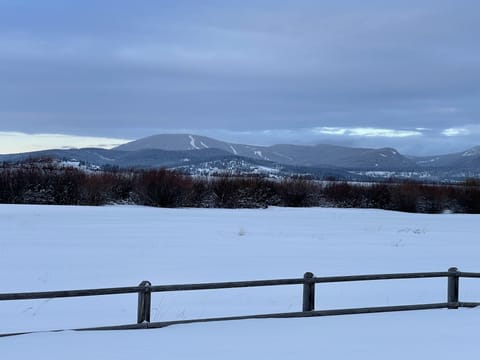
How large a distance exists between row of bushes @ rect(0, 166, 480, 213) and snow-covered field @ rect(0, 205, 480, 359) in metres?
14.6

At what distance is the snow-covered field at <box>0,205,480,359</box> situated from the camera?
7.55 metres

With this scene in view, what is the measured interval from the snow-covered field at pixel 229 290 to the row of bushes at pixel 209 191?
14646 mm

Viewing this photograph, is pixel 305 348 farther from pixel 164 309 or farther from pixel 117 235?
pixel 117 235

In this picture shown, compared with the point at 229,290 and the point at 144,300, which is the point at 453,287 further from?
the point at 144,300

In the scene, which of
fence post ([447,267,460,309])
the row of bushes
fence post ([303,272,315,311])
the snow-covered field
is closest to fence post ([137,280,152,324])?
the snow-covered field

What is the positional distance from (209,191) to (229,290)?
35.8 metres

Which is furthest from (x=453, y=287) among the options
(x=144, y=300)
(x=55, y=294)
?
(x=55, y=294)

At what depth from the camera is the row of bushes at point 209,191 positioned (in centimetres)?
4494

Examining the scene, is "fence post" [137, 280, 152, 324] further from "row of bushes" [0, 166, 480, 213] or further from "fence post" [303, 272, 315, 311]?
"row of bushes" [0, 166, 480, 213]

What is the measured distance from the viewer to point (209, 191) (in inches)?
1934

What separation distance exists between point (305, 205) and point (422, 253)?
33096mm

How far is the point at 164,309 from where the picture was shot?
11352 millimetres

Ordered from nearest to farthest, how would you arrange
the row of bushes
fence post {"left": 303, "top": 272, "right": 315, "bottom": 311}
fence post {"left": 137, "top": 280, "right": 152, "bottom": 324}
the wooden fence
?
the wooden fence
fence post {"left": 137, "top": 280, "right": 152, "bottom": 324}
fence post {"left": 303, "top": 272, "right": 315, "bottom": 311}
the row of bushes

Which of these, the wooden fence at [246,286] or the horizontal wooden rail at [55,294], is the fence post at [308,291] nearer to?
the wooden fence at [246,286]
